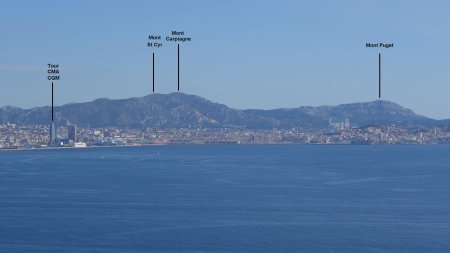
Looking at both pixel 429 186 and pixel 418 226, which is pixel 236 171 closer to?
pixel 429 186

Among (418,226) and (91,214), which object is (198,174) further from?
(418,226)

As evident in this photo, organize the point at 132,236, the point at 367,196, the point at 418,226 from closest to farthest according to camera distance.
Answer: the point at 132,236 < the point at 418,226 < the point at 367,196

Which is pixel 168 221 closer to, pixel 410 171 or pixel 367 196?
pixel 367 196

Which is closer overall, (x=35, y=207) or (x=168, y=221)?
(x=168, y=221)

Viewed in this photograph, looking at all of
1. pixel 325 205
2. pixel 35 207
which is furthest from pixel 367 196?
pixel 35 207

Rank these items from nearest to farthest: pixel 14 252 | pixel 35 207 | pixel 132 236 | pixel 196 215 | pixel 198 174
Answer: pixel 14 252 < pixel 132 236 < pixel 196 215 < pixel 35 207 < pixel 198 174

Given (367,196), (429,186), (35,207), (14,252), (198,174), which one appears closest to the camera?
(14,252)

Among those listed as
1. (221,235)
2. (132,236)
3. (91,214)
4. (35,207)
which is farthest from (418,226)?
(35,207)

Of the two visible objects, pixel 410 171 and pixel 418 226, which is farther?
pixel 410 171

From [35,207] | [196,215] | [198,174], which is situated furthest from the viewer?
[198,174]
